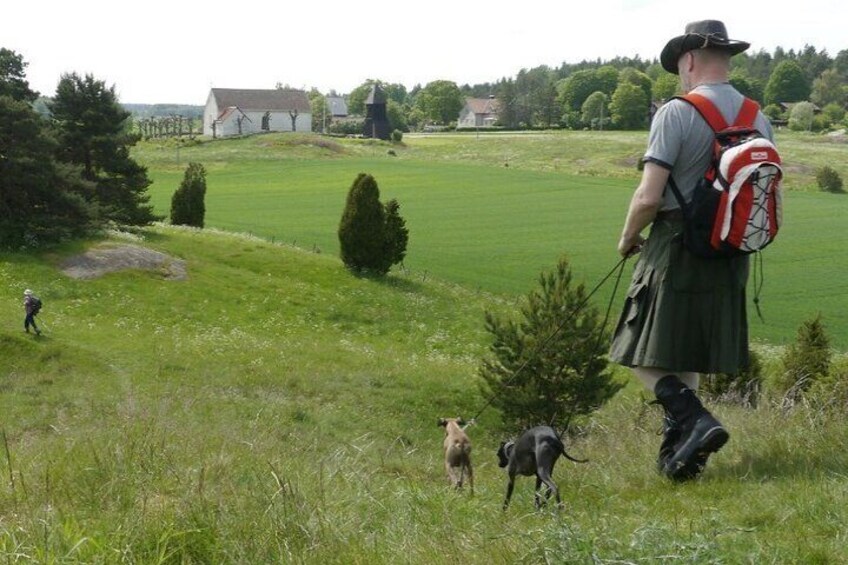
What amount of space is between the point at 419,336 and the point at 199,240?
13233 mm

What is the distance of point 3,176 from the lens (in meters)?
32.2

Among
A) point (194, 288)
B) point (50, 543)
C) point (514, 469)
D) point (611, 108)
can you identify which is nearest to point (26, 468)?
point (50, 543)

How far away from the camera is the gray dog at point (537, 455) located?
197 inches

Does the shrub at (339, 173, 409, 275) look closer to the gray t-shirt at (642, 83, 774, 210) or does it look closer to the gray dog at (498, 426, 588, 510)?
the gray t-shirt at (642, 83, 774, 210)

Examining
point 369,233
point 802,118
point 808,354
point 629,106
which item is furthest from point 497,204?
point 629,106

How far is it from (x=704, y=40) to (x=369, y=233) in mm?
32624

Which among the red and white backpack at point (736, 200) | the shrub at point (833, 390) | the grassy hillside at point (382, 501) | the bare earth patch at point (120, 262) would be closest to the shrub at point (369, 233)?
the bare earth patch at point (120, 262)

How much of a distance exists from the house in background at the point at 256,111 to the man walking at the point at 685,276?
155 metres

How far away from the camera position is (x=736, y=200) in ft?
17.6

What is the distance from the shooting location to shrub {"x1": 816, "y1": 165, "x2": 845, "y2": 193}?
8394 cm

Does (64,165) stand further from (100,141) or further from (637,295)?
(637,295)

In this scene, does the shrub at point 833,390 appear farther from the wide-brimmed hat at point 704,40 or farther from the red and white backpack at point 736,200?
the wide-brimmed hat at point 704,40

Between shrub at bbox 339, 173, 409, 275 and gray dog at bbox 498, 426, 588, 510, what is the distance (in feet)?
108

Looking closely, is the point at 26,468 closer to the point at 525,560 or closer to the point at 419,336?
the point at 525,560
